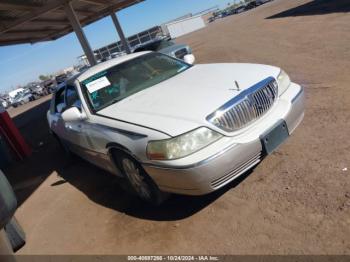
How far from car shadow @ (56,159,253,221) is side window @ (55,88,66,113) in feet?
3.75

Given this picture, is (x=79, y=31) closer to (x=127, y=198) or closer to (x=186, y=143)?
(x=127, y=198)

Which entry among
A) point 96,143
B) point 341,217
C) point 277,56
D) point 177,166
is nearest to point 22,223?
point 96,143

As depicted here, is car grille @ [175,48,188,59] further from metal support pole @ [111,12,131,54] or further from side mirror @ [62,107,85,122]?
metal support pole @ [111,12,131,54]

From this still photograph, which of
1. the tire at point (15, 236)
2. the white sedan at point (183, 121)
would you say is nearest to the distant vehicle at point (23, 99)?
the white sedan at point (183, 121)

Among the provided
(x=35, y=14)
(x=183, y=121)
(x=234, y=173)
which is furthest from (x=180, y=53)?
(x=234, y=173)

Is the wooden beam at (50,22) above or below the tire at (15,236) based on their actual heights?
above

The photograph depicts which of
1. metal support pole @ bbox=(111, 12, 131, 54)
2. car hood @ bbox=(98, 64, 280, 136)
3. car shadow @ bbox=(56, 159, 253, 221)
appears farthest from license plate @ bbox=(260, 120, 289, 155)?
metal support pole @ bbox=(111, 12, 131, 54)

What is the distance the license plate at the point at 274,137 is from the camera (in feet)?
11.6

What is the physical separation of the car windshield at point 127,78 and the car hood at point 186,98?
0.19m

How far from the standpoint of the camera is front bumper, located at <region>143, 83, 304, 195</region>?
3.26m

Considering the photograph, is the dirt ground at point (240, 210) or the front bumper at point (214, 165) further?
the front bumper at point (214, 165)

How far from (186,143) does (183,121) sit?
0.22 m

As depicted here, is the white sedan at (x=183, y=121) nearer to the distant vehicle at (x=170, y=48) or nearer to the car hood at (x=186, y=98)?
the car hood at (x=186, y=98)

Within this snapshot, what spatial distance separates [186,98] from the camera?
386cm
